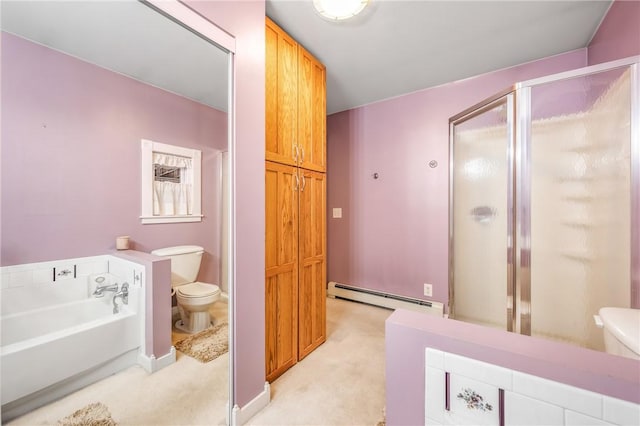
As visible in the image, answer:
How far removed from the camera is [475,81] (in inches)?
90.6

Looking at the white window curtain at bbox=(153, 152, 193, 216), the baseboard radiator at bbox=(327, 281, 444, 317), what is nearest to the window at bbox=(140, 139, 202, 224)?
the white window curtain at bbox=(153, 152, 193, 216)

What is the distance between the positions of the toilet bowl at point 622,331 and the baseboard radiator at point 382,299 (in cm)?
157

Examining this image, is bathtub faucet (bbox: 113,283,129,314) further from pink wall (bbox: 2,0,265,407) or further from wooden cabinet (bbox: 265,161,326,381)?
wooden cabinet (bbox: 265,161,326,381)

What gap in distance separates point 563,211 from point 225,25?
2.03 metres

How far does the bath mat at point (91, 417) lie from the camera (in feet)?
2.59

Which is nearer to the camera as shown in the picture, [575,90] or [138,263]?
[138,263]

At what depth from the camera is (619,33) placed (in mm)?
1398

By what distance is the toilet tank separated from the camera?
1.03m

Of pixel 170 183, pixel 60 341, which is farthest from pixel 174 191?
pixel 60 341

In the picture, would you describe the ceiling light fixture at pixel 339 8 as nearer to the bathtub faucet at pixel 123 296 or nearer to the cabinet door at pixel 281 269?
the cabinet door at pixel 281 269

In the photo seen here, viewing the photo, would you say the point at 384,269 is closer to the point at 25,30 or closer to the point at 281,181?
the point at 281,181

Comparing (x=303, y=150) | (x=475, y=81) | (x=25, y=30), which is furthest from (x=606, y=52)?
(x=25, y=30)

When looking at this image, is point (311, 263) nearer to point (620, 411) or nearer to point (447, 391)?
point (447, 391)

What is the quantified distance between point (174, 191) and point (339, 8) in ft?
4.42
